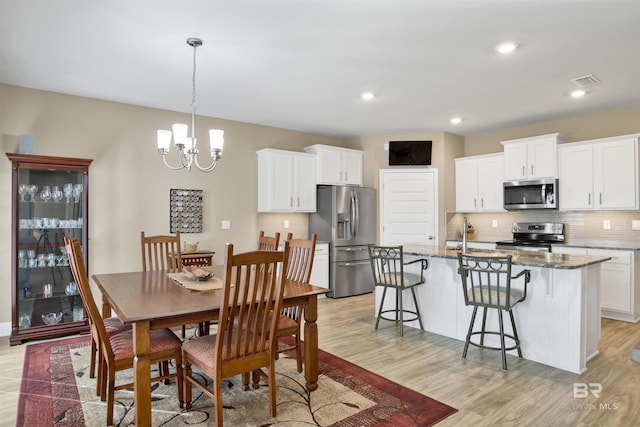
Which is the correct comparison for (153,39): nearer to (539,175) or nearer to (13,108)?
(13,108)

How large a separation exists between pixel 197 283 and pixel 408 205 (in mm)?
4308

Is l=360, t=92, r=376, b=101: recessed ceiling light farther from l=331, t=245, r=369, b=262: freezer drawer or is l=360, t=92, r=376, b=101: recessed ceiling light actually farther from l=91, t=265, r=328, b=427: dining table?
l=91, t=265, r=328, b=427: dining table

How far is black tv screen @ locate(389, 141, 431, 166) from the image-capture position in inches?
248

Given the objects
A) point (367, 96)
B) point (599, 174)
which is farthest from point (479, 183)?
point (367, 96)

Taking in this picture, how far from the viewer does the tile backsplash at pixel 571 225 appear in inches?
194

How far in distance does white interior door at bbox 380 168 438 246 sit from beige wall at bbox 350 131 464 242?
4.0 inches

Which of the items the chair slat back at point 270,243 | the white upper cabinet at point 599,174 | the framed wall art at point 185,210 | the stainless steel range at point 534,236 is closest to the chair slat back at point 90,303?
the chair slat back at point 270,243

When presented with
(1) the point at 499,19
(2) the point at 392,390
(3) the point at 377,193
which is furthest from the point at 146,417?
(3) the point at 377,193

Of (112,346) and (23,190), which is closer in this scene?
(112,346)

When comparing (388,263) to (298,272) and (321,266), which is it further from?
(321,266)

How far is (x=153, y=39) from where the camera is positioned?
3.00 metres

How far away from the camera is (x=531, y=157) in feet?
17.7

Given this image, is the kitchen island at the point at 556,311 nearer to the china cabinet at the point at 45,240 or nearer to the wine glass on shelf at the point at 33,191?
the china cabinet at the point at 45,240

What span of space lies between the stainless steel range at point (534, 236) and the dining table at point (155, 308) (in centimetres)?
375
